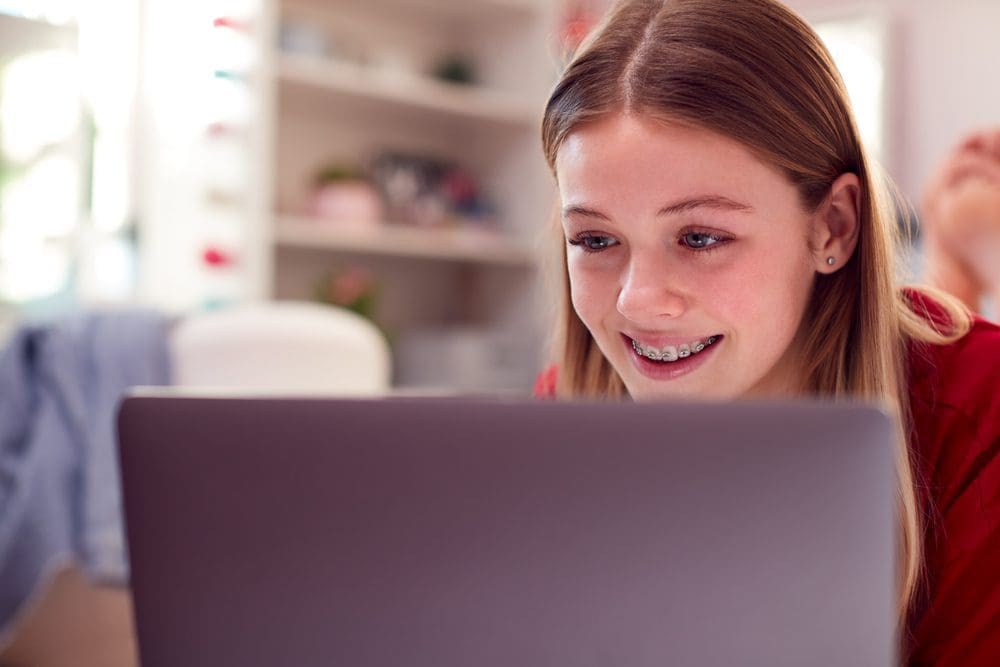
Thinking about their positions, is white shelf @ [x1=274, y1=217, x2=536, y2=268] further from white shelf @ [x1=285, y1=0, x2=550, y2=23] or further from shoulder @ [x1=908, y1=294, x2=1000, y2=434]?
shoulder @ [x1=908, y1=294, x2=1000, y2=434]

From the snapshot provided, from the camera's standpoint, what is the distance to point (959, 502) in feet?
2.70

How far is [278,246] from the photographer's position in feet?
10.9

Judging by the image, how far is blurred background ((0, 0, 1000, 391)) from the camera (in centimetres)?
277

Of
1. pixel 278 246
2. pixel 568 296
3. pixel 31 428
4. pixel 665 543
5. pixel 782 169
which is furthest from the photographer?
pixel 278 246

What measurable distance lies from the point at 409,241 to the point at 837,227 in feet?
7.96

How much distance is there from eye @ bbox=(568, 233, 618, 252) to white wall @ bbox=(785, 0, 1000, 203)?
2251 millimetres

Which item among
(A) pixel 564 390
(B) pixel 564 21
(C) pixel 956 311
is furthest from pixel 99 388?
(B) pixel 564 21

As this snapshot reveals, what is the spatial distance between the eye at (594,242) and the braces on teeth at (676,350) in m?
0.09

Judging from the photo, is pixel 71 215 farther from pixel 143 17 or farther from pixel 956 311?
pixel 956 311

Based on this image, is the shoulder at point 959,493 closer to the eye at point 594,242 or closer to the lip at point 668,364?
the lip at point 668,364

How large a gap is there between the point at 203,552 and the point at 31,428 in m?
1.32

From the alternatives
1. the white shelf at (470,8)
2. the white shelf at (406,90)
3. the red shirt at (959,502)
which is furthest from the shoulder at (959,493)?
the white shelf at (470,8)

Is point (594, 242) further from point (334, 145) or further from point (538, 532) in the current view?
point (334, 145)

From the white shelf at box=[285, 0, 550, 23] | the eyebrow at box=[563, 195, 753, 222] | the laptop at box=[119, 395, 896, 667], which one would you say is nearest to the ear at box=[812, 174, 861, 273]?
the eyebrow at box=[563, 195, 753, 222]
